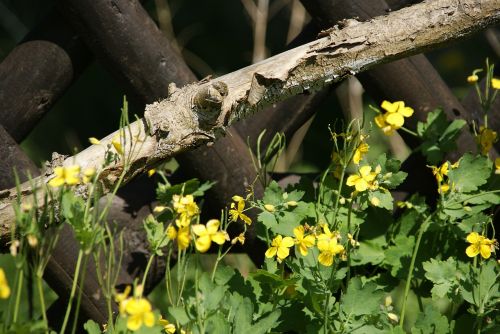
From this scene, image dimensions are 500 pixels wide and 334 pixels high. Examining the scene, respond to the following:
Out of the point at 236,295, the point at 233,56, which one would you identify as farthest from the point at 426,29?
the point at 233,56

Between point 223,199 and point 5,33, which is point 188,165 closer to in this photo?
point 223,199

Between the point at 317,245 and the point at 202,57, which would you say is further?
the point at 202,57

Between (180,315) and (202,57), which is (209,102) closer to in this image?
(180,315)

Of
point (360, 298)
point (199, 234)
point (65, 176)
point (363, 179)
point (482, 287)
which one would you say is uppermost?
point (65, 176)

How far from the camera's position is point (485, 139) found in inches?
78.9

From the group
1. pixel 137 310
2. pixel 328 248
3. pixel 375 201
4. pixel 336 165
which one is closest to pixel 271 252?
pixel 328 248

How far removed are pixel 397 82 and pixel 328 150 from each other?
190 cm

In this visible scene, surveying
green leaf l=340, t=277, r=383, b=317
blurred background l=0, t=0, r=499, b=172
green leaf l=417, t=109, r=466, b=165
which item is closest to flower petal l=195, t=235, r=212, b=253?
green leaf l=340, t=277, r=383, b=317

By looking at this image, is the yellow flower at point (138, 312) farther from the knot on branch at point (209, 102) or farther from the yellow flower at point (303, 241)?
the knot on branch at point (209, 102)

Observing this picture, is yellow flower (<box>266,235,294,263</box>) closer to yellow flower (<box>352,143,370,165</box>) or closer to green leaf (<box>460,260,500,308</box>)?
yellow flower (<box>352,143,370,165</box>)

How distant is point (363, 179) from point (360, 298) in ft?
0.82

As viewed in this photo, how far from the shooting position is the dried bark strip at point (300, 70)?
172 centimetres

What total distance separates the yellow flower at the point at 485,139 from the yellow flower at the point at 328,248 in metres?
0.67

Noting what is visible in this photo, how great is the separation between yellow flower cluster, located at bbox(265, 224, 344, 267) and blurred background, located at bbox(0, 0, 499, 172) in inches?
87.7
